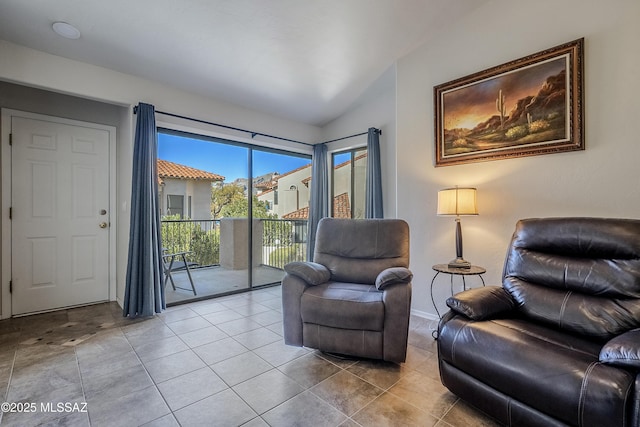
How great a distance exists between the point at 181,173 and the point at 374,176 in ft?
8.22

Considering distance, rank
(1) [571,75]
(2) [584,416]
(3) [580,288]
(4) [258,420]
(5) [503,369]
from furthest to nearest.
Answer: (1) [571,75] → (3) [580,288] → (4) [258,420] → (5) [503,369] → (2) [584,416]

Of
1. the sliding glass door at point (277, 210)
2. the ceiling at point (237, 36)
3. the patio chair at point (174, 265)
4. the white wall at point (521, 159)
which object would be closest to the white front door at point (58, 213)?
the patio chair at point (174, 265)

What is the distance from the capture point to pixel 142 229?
2.96 meters

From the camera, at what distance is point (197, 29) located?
2529mm

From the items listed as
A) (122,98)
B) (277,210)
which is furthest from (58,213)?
(277,210)

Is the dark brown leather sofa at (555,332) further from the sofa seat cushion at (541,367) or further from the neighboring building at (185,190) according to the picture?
the neighboring building at (185,190)

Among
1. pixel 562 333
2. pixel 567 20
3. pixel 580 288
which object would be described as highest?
pixel 567 20

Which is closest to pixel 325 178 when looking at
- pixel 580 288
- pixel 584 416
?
pixel 580 288

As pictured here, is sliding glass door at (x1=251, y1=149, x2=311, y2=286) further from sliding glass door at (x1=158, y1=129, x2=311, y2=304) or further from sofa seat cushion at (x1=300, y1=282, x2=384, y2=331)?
sofa seat cushion at (x1=300, y1=282, x2=384, y2=331)

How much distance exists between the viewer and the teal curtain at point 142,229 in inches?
116

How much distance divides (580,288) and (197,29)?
11.2 ft

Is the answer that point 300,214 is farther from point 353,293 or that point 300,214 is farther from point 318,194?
point 353,293

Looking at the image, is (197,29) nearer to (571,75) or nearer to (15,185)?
(15,185)

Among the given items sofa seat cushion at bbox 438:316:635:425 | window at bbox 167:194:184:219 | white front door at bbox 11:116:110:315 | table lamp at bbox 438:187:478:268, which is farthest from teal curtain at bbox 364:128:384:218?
white front door at bbox 11:116:110:315
